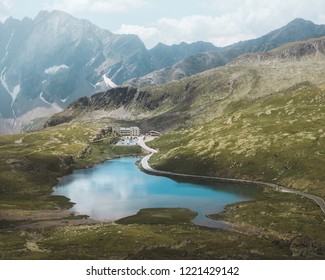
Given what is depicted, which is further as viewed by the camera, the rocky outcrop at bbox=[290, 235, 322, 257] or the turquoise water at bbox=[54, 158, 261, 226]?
the turquoise water at bbox=[54, 158, 261, 226]

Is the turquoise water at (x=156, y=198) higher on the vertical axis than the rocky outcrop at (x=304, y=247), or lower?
lower

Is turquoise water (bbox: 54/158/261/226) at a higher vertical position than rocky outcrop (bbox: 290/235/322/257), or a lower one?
lower

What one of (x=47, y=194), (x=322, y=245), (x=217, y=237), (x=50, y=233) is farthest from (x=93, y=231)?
(x=47, y=194)

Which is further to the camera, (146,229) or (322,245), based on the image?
(146,229)

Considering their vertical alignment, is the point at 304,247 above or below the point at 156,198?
above

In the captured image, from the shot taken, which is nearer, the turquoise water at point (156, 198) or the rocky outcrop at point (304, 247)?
the rocky outcrop at point (304, 247)

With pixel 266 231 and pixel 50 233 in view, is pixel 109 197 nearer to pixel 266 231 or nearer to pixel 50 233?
pixel 50 233

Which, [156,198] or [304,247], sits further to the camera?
[156,198]
